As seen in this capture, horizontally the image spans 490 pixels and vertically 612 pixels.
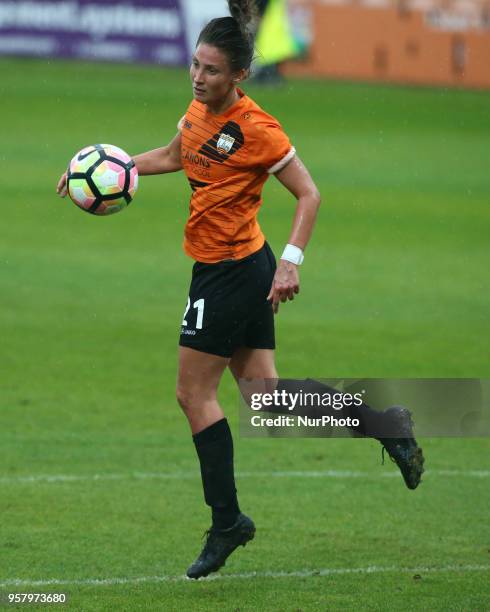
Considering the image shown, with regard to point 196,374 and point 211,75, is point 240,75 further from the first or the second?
point 196,374

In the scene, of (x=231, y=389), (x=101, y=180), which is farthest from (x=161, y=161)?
(x=231, y=389)

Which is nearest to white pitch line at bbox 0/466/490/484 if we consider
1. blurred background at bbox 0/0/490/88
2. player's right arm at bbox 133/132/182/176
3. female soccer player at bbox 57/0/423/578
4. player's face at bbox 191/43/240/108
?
female soccer player at bbox 57/0/423/578

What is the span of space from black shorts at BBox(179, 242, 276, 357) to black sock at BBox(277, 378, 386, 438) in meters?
0.44

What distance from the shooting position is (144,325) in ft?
40.3

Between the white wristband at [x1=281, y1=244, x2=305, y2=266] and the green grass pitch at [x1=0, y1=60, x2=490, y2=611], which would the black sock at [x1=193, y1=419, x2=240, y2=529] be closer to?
the green grass pitch at [x1=0, y1=60, x2=490, y2=611]

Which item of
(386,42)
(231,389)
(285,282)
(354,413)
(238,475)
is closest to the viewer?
(285,282)

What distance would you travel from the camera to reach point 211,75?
578cm

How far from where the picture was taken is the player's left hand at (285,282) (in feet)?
18.7

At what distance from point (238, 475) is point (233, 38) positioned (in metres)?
2.98

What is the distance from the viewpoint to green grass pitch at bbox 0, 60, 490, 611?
6062 millimetres

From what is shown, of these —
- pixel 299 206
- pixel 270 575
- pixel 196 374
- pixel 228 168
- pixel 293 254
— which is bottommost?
pixel 270 575

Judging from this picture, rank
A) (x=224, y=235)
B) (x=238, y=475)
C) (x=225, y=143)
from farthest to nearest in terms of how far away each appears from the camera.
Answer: (x=238, y=475) < (x=224, y=235) < (x=225, y=143)

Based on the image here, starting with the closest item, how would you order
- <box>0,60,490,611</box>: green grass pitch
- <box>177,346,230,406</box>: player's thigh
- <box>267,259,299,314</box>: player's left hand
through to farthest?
<box>267,259,299,314</box>: player's left hand < <box>177,346,230,406</box>: player's thigh < <box>0,60,490,611</box>: green grass pitch

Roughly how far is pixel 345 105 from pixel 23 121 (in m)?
8.77
